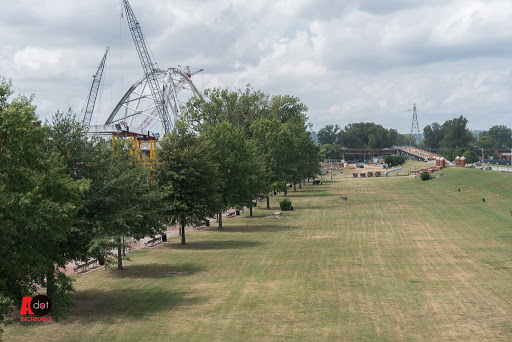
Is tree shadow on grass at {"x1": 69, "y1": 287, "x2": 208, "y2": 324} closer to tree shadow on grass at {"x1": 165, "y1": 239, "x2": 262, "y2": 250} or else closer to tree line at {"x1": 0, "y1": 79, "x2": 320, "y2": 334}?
tree line at {"x1": 0, "y1": 79, "x2": 320, "y2": 334}

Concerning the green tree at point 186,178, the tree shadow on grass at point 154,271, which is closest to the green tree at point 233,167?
the green tree at point 186,178

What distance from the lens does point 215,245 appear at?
1646 inches

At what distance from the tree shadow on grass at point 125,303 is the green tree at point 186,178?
13804 millimetres

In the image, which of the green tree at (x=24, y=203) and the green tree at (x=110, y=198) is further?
the green tree at (x=110, y=198)

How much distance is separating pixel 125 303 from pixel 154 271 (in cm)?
777

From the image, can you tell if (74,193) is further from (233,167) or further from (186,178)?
(233,167)

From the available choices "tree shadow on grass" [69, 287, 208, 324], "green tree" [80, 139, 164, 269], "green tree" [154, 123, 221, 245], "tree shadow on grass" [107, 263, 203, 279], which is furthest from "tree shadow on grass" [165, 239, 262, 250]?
"tree shadow on grass" [69, 287, 208, 324]

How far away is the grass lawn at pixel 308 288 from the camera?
19125 millimetres

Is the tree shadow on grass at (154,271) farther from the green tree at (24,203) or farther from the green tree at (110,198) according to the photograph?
the green tree at (24,203)

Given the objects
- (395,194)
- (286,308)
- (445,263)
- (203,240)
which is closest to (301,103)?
(395,194)

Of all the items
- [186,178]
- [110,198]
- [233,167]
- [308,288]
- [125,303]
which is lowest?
[308,288]

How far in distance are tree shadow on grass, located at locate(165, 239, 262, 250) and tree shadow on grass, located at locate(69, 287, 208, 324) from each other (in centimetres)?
1408

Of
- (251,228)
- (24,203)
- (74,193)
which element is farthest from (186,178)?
(24,203)

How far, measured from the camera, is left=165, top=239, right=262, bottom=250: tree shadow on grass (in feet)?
133
